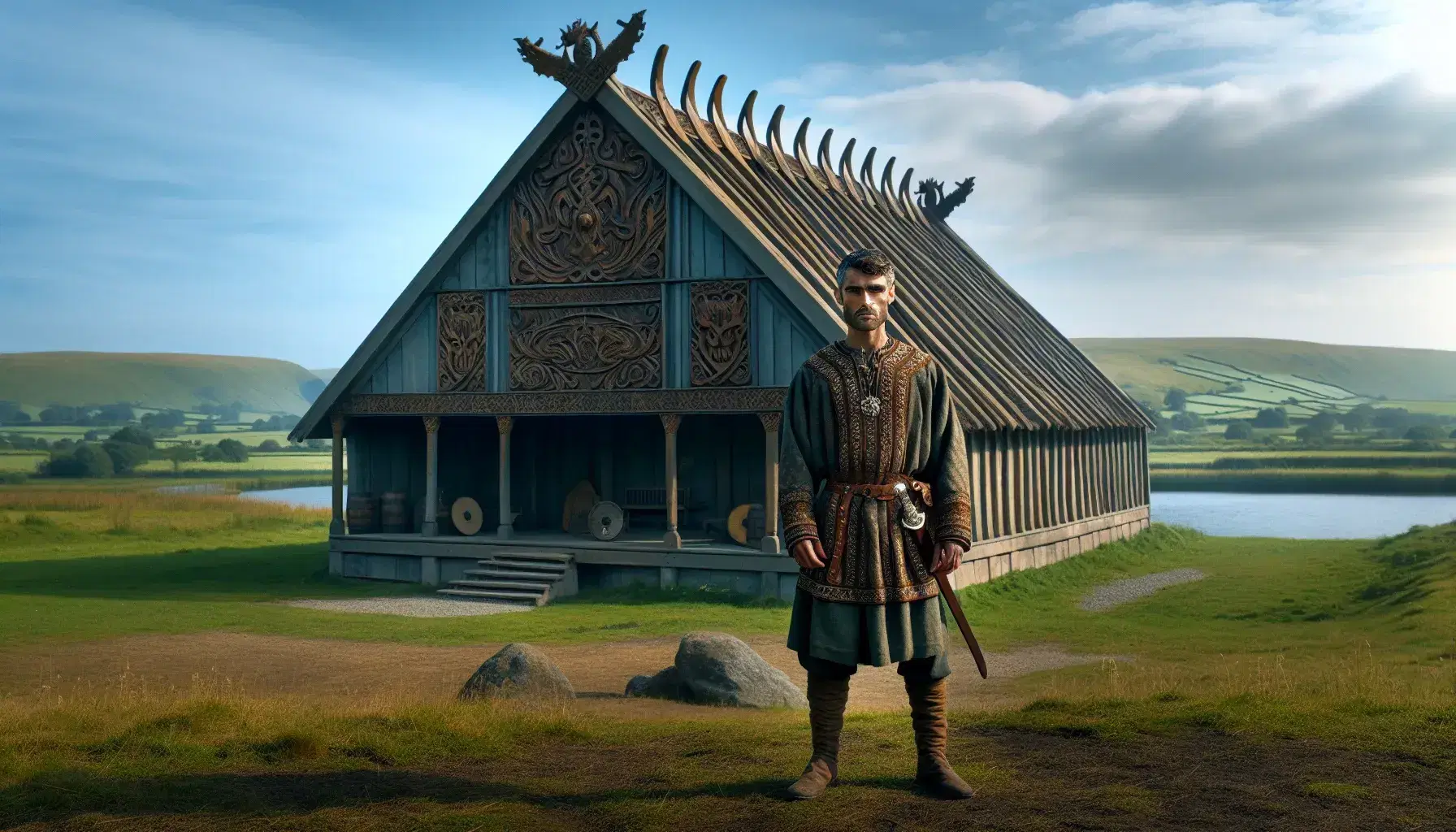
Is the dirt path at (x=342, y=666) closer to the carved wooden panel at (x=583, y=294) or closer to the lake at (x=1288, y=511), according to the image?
the carved wooden panel at (x=583, y=294)

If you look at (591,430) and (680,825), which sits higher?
(591,430)

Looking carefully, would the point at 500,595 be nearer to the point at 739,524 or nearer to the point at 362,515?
the point at 739,524

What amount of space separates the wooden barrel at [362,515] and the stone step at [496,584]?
2.97 m

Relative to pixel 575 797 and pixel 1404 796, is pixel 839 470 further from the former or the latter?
pixel 1404 796

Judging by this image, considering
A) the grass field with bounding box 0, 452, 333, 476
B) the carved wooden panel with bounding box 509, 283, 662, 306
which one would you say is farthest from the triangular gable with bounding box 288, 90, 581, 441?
the grass field with bounding box 0, 452, 333, 476

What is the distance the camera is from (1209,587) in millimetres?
19797

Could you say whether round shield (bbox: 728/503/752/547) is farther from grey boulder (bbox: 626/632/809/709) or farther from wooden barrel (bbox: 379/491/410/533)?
grey boulder (bbox: 626/632/809/709)

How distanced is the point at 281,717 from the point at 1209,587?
51.0ft

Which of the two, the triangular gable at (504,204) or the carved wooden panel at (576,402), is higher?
the triangular gable at (504,204)

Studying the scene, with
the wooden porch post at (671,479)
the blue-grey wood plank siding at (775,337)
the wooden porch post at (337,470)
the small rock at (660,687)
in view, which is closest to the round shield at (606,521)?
the wooden porch post at (671,479)

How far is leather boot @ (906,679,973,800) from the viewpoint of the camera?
21.0 ft

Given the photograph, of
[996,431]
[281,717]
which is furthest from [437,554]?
[281,717]

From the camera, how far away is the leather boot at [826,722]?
6609mm

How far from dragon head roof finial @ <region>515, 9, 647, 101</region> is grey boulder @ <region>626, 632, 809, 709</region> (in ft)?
35.8
